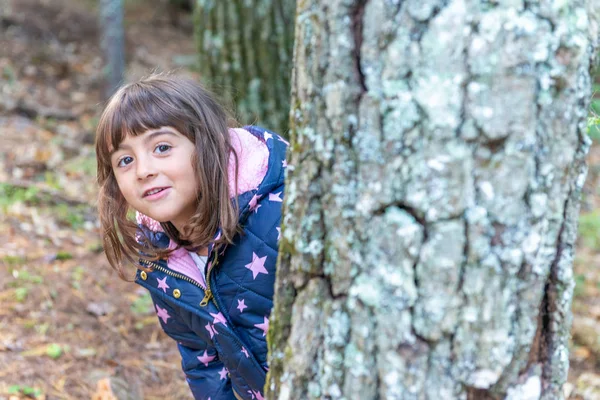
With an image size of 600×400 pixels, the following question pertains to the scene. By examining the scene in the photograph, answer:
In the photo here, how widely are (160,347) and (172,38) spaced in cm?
751

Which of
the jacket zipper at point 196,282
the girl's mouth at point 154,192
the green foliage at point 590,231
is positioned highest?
the girl's mouth at point 154,192

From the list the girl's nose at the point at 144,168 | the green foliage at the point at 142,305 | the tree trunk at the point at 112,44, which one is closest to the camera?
the girl's nose at the point at 144,168

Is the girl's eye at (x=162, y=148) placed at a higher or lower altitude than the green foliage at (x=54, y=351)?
higher

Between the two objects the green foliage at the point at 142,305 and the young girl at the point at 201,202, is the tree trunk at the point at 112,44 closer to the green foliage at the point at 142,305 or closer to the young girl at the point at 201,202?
the green foliage at the point at 142,305

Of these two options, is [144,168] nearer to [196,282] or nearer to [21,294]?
[196,282]

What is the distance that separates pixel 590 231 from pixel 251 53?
3.27 m

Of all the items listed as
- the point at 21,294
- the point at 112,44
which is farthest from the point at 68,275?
the point at 112,44

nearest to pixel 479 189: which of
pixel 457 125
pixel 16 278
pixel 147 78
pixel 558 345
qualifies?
pixel 457 125

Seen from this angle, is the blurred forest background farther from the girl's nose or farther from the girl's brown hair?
the girl's nose

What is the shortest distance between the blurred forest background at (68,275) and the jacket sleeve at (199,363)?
447mm

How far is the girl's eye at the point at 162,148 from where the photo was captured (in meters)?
2.18

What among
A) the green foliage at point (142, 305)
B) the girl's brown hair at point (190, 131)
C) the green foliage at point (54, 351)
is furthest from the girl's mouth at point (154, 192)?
the green foliage at point (142, 305)

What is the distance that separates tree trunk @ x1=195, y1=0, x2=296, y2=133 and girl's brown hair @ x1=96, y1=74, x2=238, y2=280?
1745mm

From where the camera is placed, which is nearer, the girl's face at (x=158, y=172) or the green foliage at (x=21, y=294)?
the girl's face at (x=158, y=172)
